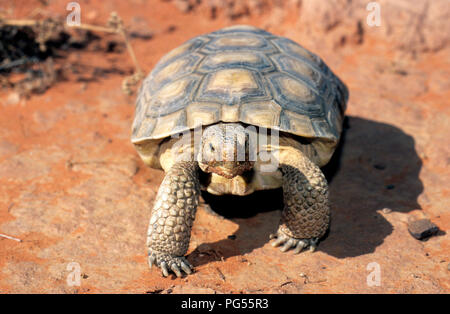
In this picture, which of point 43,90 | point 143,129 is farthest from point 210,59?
point 43,90

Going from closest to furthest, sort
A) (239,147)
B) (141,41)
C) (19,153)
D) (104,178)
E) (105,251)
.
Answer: (239,147) < (105,251) < (104,178) < (19,153) < (141,41)

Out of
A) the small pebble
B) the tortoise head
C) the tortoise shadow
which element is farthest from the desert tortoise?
the small pebble

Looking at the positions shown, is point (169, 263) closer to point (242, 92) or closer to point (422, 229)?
point (242, 92)

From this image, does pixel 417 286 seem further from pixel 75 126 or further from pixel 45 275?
pixel 75 126

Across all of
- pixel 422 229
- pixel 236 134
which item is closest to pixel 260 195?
pixel 236 134

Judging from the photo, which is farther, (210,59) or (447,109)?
(447,109)

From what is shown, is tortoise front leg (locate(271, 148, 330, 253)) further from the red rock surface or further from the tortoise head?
the tortoise head
